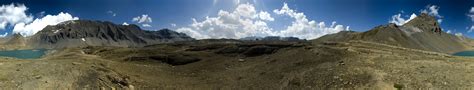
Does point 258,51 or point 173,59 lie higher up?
point 258,51

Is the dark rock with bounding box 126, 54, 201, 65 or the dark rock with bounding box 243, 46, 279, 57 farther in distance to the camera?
the dark rock with bounding box 243, 46, 279, 57

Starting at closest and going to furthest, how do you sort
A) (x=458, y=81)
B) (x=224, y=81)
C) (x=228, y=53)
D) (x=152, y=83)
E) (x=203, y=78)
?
(x=458, y=81)
(x=152, y=83)
(x=224, y=81)
(x=203, y=78)
(x=228, y=53)

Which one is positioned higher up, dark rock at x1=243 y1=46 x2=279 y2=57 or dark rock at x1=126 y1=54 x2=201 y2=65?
dark rock at x1=243 y1=46 x2=279 y2=57

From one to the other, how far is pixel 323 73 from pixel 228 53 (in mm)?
54071

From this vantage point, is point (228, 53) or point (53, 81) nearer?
point (53, 81)

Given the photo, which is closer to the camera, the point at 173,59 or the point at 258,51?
the point at 173,59

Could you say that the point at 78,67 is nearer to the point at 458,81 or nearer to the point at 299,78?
the point at 299,78

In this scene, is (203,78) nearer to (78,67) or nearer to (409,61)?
(78,67)

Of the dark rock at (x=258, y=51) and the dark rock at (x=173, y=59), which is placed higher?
the dark rock at (x=258, y=51)

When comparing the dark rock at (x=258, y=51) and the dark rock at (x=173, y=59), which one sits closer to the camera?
the dark rock at (x=173, y=59)

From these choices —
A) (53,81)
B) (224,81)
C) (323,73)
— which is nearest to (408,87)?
(323,73)

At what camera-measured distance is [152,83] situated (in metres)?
42.6

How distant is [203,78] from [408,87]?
81.3 feet

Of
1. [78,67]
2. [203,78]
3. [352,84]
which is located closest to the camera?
[352,84]
